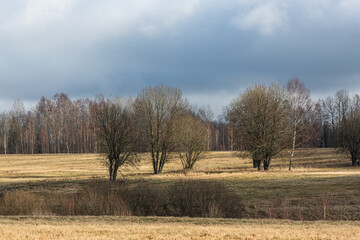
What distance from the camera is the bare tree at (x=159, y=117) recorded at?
166 feet

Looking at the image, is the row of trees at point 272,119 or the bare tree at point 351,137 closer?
the row of trees at point 272,119

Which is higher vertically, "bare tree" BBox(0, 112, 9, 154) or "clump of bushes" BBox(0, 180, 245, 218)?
"bare tree" BBox(0, 112, 9, 154)

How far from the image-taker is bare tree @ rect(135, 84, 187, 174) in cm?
5069

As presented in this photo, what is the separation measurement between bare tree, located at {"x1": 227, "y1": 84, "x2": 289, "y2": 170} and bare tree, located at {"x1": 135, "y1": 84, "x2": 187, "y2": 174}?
9431 mm

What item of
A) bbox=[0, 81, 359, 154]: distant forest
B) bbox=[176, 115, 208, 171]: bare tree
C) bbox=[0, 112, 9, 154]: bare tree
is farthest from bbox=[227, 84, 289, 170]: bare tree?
bbox=[0, 112, 9, 154]: bare tree

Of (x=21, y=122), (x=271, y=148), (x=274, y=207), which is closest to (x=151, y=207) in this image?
(x=274, y=207)

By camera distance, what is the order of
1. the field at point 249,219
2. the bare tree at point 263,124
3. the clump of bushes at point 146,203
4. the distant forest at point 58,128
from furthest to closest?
the distant forest at point 58,128 → the bare tree at point 263,124 → the clump of bushes at point 146,203 → the field at point 249,219

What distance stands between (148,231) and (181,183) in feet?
47.7

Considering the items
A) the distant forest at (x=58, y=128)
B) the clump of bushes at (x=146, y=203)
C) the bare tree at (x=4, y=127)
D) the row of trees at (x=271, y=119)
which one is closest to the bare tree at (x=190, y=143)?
the row of trees at (x=271, y=119)

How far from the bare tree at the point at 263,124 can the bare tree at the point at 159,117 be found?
371 inches

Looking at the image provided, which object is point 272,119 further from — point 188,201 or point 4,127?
point 4,127

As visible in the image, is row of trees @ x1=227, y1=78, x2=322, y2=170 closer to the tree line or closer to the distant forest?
the tree line

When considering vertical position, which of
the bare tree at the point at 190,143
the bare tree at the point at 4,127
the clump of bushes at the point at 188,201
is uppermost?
the bare tree at the point at 4,127

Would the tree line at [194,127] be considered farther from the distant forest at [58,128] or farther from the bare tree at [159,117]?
the distant forest at [58,128]
